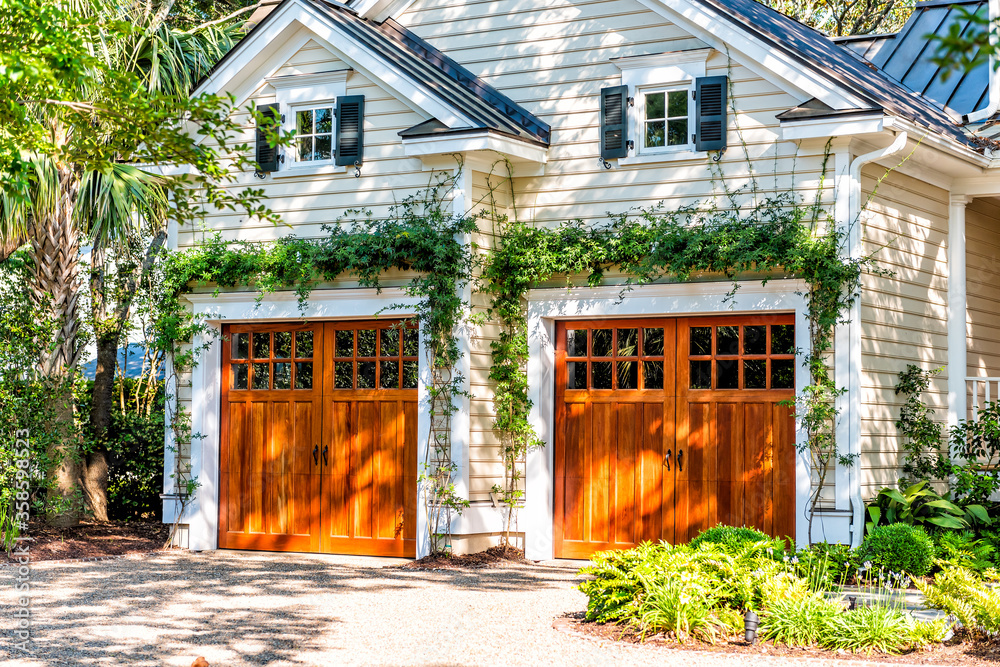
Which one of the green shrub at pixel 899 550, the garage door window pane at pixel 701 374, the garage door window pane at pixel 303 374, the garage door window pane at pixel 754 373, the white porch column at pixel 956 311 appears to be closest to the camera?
the green shrub at pixel 899 550

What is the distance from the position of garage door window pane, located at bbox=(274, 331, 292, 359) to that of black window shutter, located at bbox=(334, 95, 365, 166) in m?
1.91

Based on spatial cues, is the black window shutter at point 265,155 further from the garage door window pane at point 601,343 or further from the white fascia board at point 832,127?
the white fascia board at point 832,127

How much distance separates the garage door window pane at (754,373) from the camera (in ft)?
32.8

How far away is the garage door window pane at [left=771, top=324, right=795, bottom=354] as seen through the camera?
9.91 m

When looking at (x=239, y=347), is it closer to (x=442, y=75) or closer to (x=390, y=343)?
(x=390, y=343)

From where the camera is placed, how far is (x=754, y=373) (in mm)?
10047

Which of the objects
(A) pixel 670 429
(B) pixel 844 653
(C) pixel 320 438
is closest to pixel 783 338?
(A) pixel 670 429

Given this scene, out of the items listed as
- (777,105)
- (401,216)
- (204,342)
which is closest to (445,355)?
(401,216)

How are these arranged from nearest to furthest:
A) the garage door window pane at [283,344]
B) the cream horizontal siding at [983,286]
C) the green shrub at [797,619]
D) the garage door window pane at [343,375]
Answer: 1. the green shrub at [797,619]
2. the garage door window pane at [343,375]
3. the garage door window pane at [283,344]
4. the cream horizontal siding at [983,286]

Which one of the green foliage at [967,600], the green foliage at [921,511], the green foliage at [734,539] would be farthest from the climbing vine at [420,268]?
the green foliage at [967,600]

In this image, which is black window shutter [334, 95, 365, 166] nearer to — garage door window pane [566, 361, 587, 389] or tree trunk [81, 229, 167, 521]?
garage door window pane [566, 361, 587, 389]

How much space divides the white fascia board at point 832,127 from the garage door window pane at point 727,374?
2102 millimetres

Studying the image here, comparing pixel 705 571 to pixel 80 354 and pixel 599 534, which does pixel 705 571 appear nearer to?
pixel 599 534

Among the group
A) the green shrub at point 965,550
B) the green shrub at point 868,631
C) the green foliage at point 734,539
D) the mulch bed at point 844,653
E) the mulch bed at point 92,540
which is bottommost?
the mulch bed at point 92,540
